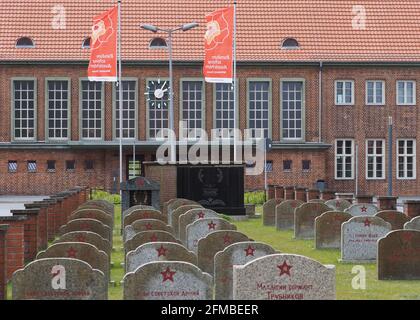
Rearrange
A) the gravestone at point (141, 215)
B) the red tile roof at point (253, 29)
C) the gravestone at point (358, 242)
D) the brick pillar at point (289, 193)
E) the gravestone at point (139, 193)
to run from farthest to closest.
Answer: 1. the red tile roof at point (253, 29)
2. the brick pillar at point (289, 193)
3. the gravestone at point (139, 193)
4. the gravestone at point (141, 215)
5. the gravestone at point (358, 242)

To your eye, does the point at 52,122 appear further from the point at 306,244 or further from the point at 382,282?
the point at 382,282

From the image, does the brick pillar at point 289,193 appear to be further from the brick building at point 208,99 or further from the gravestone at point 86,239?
the gravestone at point 86,239

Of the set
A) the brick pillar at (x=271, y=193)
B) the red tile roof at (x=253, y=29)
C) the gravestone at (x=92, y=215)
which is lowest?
the brick pillar at (x=271, y=193)

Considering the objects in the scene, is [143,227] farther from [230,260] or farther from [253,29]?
[253,29]

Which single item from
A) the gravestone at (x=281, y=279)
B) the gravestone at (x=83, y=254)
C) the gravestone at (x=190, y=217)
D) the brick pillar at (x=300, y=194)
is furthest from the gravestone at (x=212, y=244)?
the brick pillar at (x=300, y=194)

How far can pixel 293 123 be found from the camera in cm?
7075

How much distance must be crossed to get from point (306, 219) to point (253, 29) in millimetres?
41408

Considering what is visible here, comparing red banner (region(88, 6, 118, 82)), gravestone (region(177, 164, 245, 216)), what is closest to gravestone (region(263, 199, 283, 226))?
gravestone (region(177, 164, 245, 216))

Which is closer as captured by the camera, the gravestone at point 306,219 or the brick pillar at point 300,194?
the gravestone at point 306,219

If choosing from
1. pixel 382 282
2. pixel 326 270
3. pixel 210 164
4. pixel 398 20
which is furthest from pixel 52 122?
pixel 326 270

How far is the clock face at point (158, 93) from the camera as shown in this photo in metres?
69.7

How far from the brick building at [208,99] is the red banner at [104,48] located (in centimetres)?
1989

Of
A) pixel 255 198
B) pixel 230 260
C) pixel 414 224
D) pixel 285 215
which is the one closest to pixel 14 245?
pixel 230 260

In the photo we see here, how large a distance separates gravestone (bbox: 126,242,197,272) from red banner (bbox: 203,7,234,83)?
3103 centimetres
